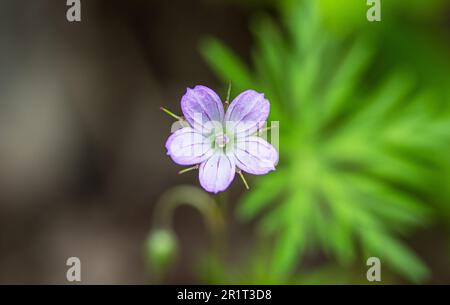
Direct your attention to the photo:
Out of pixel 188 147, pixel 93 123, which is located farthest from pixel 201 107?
pixel 93 123

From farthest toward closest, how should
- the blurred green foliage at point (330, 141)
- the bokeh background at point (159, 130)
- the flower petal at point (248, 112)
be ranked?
the bokeh background at point (159, 130) < the blurred green foliage at point (330, 141) < the flower petal at point (248, 112)

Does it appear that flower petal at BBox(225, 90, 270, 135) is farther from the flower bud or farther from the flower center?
the flower bud

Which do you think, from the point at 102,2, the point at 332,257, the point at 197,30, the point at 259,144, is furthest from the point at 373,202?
the point at 102,2

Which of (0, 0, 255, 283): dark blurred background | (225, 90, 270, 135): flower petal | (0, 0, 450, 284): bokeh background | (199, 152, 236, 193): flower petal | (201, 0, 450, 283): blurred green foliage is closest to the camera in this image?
(199, 152, 236, 193): flower petal

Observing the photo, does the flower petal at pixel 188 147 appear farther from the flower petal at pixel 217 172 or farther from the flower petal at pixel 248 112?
the flower petal at pixel 248 112

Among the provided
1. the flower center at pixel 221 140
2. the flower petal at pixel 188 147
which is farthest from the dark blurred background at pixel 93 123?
the flower petal at pixel 188 147

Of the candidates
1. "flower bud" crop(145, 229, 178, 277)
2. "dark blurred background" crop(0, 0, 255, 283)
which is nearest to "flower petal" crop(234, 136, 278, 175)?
"flower bud" crop(145, 229, 178, 277)
